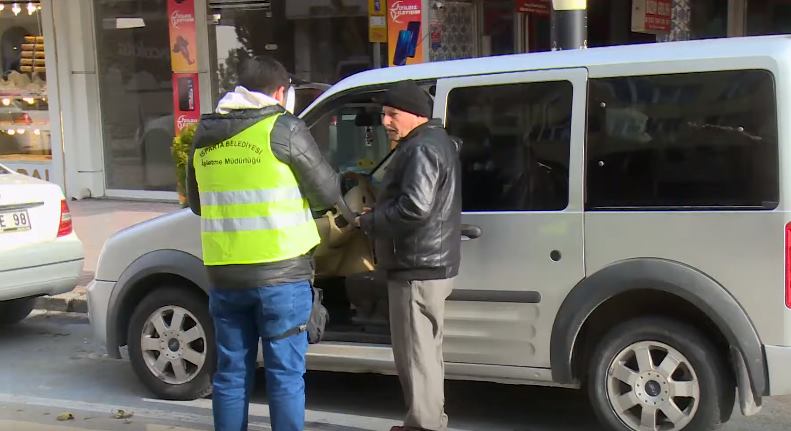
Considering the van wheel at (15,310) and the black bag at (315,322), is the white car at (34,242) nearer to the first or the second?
the van wheel at (15,310)

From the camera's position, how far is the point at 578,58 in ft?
15.1

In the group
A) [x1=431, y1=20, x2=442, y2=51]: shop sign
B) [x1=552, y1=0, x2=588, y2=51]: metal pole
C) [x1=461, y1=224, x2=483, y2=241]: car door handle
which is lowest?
[x1=461, y1=224, x2=483, y2=241]: car door handle

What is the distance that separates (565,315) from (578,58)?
4.09ft

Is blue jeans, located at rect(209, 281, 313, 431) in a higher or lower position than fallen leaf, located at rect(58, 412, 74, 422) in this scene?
higher

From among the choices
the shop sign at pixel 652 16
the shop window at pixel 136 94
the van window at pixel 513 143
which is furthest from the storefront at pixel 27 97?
the van window at pixel 513 143

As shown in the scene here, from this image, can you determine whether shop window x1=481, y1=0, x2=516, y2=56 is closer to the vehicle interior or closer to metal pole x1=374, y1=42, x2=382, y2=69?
metal pole x1=374, y1=42, x2=382, y2=69

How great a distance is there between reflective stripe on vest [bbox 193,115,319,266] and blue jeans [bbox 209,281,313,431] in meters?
0.16

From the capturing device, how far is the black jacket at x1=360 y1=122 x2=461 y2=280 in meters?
4.23

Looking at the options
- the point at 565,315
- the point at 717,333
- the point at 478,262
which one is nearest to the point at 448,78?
the point at 478,262

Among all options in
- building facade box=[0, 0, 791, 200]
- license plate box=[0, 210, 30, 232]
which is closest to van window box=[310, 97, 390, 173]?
license plate box=[0, 210, 30, 232]

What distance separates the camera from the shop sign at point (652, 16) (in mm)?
9586

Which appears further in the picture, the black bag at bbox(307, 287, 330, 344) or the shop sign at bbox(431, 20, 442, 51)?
the shop sign at bbox(431, 20, 442, 51)

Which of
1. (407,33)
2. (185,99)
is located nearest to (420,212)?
(407,33)

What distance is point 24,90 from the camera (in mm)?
14992
